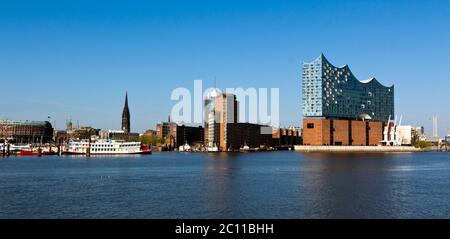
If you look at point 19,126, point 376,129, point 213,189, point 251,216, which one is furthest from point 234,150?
point 251,216

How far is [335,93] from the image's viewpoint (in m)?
144

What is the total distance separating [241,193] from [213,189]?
2.79 metres

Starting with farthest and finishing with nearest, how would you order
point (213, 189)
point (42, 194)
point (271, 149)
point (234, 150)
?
point (271, 149)
point (234, 150)
point (213, 189)
point (42, 194)

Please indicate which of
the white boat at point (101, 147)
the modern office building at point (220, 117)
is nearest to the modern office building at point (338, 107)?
the modern office building at point (220, 117)

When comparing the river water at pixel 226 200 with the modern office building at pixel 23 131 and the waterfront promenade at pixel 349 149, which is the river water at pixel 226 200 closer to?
the waterfront promenade at pixel 349 149

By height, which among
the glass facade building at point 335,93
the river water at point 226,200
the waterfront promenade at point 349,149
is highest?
the glass facade building at point 335,93

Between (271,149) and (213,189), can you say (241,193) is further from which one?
(271,149)

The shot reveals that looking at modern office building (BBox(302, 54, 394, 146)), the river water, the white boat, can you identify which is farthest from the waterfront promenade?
the river water

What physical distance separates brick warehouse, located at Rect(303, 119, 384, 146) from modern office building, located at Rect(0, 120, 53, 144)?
298ft

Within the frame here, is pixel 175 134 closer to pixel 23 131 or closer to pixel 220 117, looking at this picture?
pixel 220 117

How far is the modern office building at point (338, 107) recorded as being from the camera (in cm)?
13712

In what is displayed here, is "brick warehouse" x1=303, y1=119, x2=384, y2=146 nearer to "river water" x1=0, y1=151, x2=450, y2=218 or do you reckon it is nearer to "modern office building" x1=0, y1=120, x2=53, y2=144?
"modern office building" x1=0, y1=120, x2=53, y2=144

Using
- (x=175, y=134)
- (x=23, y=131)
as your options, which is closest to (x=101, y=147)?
(x=23, y=131)
